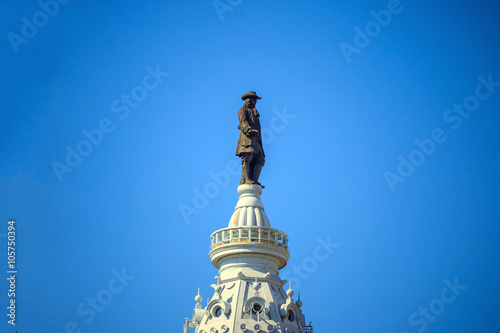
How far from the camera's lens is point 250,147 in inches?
3265

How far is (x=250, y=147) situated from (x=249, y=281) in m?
11.3

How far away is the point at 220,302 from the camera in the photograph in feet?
254

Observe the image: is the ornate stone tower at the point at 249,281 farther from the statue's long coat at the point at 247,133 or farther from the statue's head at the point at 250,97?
the statue's head at the point at 250,97

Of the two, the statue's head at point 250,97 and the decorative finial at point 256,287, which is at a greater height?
the statue's head at point 250,97

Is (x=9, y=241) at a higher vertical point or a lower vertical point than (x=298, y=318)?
higher

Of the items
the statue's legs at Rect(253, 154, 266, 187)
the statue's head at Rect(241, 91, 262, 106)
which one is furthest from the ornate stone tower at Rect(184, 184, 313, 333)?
the statue's head at Rect(241, 91, 262, 106)

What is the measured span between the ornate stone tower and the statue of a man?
1.23m

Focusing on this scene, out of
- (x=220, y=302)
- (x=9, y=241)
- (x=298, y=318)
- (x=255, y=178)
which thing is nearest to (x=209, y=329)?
(x=220, y=302)

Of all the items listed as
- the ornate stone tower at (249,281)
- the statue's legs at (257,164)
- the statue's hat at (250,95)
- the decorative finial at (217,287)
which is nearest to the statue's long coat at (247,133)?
the statue's legs at (257,164)

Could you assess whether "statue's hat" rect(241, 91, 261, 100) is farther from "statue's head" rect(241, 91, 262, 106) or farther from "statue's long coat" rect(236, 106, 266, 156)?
"statue's long coat" rect(236, 106, 266, 156)

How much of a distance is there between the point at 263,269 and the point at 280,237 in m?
2.96

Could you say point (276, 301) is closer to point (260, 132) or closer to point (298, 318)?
point (298, 318)

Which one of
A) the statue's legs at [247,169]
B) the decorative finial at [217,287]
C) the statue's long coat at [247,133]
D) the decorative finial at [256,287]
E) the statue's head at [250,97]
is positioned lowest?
the decorative finial at [256,287]

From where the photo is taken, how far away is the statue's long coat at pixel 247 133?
8300 cm
